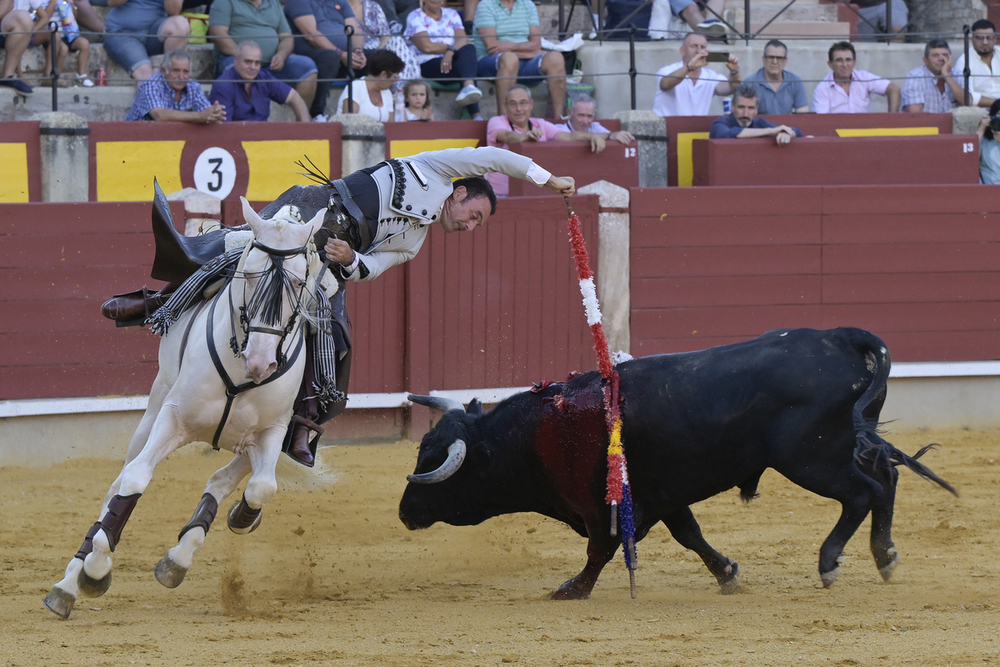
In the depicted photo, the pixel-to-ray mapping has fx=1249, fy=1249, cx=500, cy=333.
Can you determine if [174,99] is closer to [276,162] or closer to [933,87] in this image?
[276,162]

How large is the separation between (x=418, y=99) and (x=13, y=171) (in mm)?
2708

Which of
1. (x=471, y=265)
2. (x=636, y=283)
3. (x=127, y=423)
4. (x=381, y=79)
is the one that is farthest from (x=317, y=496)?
(x=381, y=79)

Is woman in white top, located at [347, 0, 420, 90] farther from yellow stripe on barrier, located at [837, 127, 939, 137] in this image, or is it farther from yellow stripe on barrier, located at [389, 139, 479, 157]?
yellow stripe on barrier, located at [837, 127, 939, 137]

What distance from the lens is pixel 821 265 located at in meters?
8.50

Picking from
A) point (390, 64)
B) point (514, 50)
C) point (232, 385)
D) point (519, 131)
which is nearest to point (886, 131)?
point (514, 50)

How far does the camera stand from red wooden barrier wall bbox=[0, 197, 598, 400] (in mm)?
7414

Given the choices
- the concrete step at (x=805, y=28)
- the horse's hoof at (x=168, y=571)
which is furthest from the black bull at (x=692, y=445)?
the concrete step at (x=805, y=28)

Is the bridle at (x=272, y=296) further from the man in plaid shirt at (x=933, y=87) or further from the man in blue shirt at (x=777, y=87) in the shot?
the man in plaid shirt at (x=933, y=87)

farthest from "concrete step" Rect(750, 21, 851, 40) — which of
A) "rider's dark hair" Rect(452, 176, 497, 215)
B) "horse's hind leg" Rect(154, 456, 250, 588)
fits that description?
"horse's hind leg" Rect(154, 456, 250, 588)

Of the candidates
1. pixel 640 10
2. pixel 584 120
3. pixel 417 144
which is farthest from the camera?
pixel 640 10

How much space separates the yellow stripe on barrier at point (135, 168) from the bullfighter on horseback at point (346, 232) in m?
→ 3.48

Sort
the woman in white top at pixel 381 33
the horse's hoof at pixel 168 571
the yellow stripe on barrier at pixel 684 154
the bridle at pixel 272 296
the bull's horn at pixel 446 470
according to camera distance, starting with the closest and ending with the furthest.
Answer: the bridle at pixel 272 296, the horse's hoof at pixel 168 571, the bull's horn at pixel 446 470, the yellow stripe on barrier at pixel 684 154, the woman in white top at pixel 381 33

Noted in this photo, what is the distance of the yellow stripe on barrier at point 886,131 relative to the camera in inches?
371

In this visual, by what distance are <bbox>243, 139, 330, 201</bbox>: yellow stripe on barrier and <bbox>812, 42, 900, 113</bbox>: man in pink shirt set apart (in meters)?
4.02
